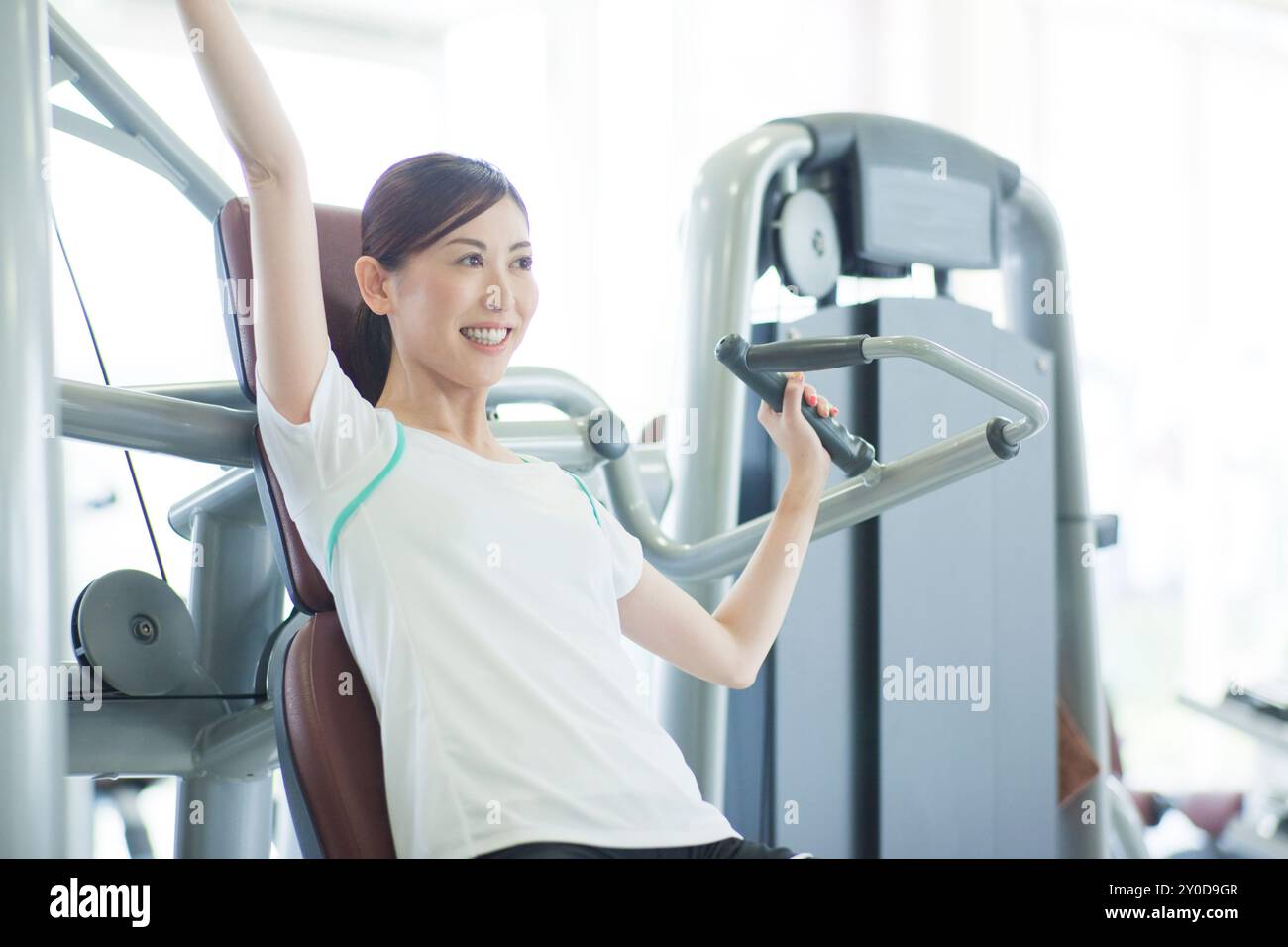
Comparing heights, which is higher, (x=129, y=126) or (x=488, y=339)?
(x=129, y=126)

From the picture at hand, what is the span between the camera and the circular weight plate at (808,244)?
5.13ft

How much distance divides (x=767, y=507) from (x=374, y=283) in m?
0.67

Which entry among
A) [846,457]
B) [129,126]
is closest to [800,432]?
[846,457]

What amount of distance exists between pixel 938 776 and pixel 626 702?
0.77 metres

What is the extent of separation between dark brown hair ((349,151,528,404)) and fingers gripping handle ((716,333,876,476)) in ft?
0.70

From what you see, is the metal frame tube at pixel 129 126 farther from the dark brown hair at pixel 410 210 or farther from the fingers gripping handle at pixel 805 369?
the fingers gripping handle at pixel 805 369

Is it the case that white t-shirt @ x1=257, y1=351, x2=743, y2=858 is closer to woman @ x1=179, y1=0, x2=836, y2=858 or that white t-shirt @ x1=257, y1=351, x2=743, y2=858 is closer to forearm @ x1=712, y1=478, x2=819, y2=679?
woman @ x1=179, y1=0, x2=836, y2=858

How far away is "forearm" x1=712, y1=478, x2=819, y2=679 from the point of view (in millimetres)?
1157

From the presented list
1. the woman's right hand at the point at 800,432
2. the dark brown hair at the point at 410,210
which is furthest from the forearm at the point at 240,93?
the woman's right hand at the point at 800,432

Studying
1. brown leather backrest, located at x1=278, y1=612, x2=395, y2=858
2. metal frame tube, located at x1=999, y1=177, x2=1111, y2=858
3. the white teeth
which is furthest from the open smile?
metal frame tube, located at x1=999, y1=177, x2=1111, y2=858

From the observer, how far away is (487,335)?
1015mm

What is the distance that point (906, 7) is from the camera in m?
2.98

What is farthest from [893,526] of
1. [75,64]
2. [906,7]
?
[906,7]

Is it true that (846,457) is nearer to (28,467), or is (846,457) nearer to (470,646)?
(470,646)
